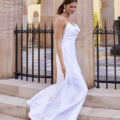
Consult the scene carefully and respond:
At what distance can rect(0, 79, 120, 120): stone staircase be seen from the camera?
3.54 m

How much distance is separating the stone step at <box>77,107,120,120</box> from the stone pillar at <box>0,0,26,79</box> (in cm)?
285

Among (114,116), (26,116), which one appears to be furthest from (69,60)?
(26,116)

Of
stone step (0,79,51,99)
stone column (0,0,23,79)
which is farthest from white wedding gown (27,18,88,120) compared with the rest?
stone column (0,0,23,79)

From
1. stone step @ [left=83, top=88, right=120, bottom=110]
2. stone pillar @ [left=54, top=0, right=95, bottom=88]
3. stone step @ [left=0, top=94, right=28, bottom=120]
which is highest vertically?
stone pillar @ [left=54, top=0, right=95, bottom=88]

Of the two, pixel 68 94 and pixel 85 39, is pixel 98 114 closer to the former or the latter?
pixel 68 94

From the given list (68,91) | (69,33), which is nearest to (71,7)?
(69,33)

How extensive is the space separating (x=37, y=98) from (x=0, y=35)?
8.76 ft

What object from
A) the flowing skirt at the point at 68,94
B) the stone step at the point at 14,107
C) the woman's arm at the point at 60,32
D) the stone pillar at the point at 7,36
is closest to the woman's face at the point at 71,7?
the woman's arm at the point at 60,32

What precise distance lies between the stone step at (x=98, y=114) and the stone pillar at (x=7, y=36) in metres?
2.85

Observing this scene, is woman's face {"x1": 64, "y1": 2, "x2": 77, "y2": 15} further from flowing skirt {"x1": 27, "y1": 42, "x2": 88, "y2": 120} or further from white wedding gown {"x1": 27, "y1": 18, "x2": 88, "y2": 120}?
flowing skirt {"x1": 27, "y1": 42, "x2": 88, "y2": 120}

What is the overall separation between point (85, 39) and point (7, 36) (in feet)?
8.29

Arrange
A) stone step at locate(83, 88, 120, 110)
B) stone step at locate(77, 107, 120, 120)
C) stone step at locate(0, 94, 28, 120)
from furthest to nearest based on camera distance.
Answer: stone step at locate(0, 94, 28, 120)
stone step at locate(83, 88, 120, 110)
stone step at locate(77, 107, 120, 120)

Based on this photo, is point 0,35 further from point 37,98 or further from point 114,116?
point 114,116

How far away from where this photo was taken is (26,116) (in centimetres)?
393
